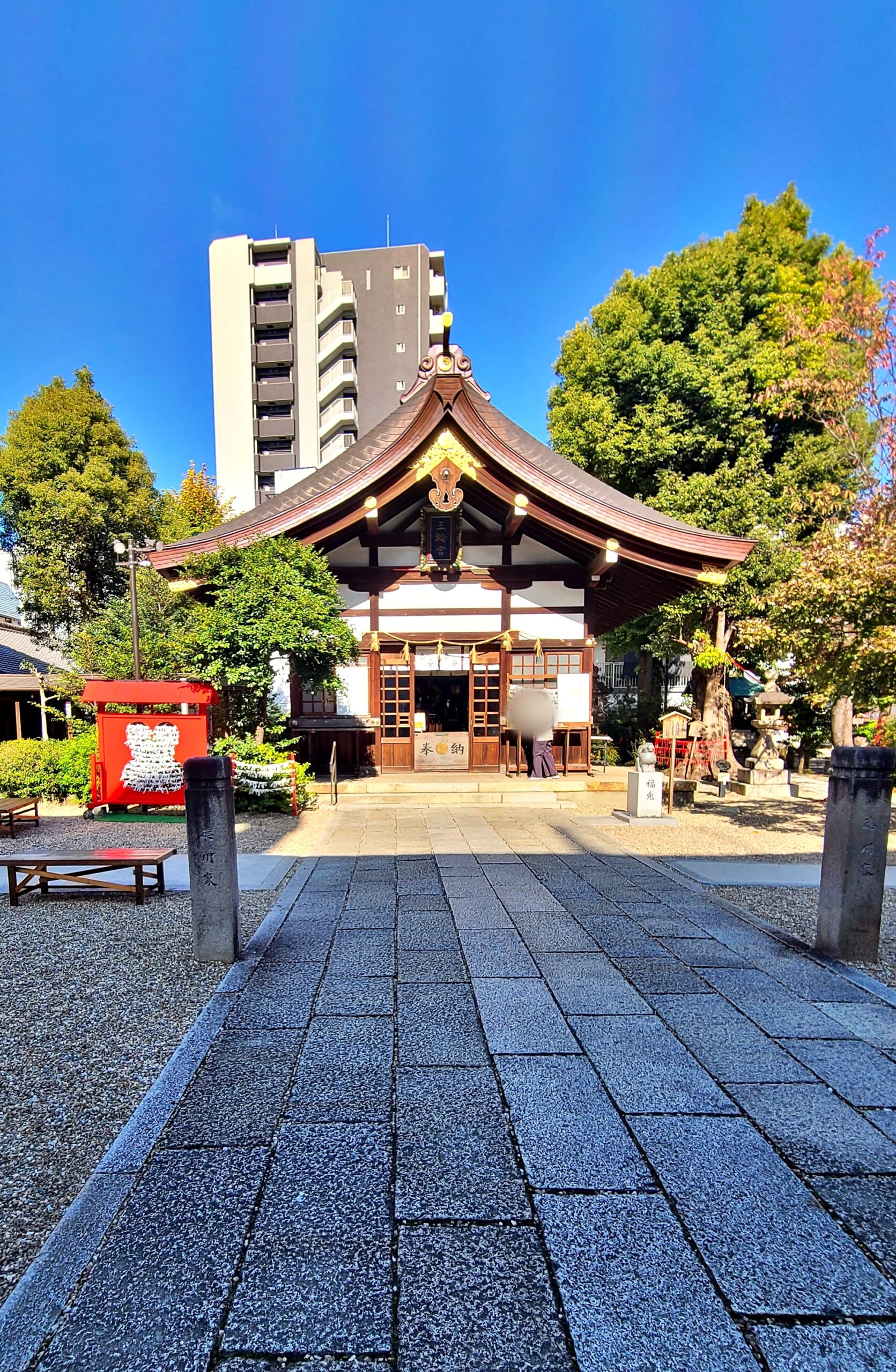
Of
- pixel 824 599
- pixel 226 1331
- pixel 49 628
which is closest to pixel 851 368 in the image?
pixel 824 599

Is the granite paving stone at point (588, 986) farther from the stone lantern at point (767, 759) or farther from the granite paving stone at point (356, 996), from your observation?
the stone lantern at point (767, 759)

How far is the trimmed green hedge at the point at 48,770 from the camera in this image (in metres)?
9.86

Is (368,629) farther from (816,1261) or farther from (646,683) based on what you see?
(646,683)

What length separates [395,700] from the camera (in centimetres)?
1155

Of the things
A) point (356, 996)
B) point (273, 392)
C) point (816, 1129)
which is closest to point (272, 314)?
point (273, 392)

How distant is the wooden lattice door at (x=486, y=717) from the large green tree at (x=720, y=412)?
5.48m

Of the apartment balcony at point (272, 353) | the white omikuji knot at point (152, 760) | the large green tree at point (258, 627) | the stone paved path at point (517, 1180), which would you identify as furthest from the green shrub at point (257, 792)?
the apartment balcony at point (272, 353)

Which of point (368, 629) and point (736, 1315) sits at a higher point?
point (368, 629)

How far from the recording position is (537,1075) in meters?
2.78

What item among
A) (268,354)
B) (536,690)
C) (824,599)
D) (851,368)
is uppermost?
(268,354)

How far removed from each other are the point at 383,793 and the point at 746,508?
10698mm

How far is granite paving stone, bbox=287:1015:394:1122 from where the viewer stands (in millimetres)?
2543

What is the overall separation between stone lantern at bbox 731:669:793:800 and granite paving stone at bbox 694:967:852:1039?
30.1 ft

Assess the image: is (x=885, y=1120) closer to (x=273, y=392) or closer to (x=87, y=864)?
(x=87, y=864)
